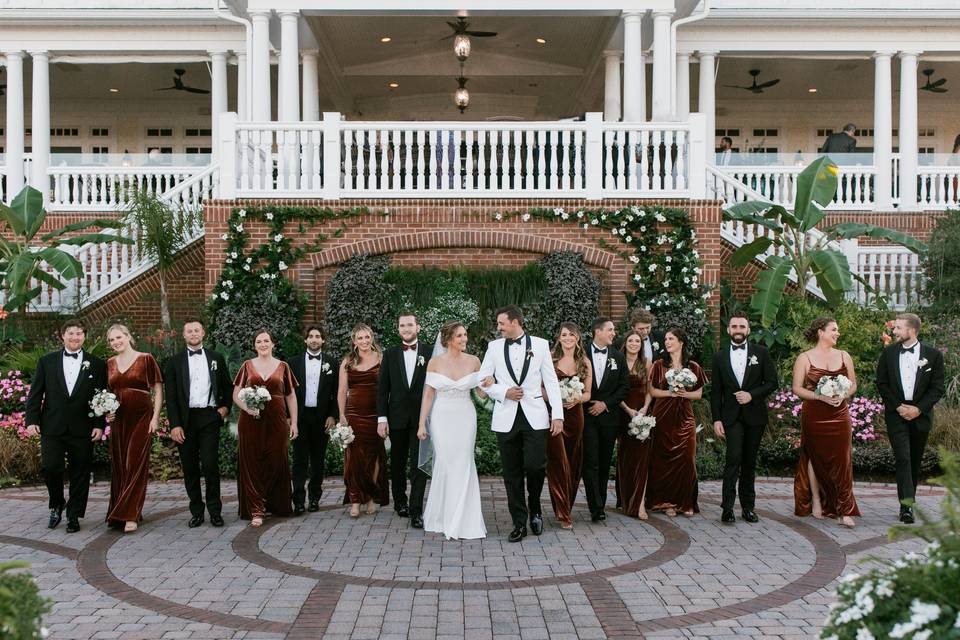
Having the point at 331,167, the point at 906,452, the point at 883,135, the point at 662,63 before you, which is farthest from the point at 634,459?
the point at 883,135

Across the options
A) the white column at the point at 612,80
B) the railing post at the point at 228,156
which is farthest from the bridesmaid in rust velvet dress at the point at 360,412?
the white column at the point at 612,80

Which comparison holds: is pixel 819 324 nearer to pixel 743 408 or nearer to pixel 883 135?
pixel 743 408

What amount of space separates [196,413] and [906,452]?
6449 mm

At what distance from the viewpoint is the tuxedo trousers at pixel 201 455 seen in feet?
29.4

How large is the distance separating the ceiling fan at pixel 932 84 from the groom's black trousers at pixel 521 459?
17.8 metres

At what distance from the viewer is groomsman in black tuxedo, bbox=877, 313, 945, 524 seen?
900cm

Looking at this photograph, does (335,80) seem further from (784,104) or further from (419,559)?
(419,559)

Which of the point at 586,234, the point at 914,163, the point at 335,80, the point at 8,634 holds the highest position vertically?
the point at 335,80

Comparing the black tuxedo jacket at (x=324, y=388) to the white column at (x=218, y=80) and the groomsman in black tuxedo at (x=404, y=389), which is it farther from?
the white column at (x=218, y=80)

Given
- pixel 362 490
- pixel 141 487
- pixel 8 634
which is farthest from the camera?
pixel 362 490

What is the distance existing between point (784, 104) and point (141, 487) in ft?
69.7

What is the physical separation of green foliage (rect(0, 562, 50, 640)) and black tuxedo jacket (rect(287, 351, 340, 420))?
555 cm

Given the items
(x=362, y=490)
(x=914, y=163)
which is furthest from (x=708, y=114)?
(x=362, y=490)

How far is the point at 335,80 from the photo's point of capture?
2156cm
